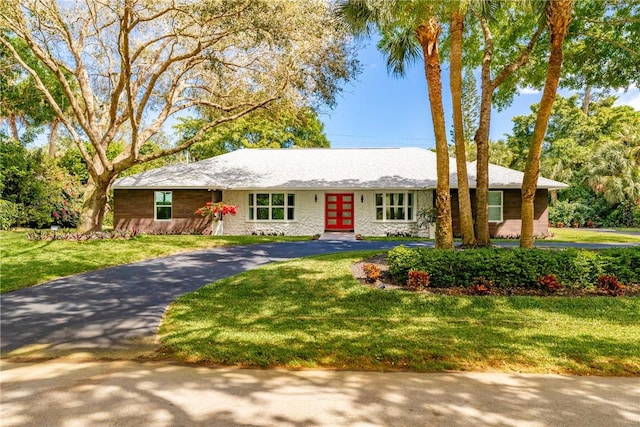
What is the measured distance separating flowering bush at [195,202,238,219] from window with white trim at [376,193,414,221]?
25.2 ft

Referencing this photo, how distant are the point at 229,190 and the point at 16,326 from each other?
535 inches

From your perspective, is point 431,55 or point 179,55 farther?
point 179,55

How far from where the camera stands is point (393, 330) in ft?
17.0

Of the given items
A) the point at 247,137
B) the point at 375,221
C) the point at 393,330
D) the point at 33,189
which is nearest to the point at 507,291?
the point at 393,330

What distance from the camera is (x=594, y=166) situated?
2730cm

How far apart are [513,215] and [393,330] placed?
15.5m

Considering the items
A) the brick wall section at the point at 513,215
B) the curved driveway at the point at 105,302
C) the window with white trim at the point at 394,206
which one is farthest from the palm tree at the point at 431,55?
the window with white trim at the point at 394,206

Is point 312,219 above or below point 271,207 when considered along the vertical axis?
below

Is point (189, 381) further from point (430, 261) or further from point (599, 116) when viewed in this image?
point (599, 116)

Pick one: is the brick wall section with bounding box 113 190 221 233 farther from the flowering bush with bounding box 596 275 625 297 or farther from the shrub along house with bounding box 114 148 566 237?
the flowering bush with bounding box 596 275 625 297

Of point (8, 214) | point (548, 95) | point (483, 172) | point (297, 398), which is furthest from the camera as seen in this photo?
point (8, 214)

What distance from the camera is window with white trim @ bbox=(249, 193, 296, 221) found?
61.8 feet

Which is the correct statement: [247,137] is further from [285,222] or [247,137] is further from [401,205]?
[401,205]

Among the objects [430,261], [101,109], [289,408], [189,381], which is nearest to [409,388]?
[289,408]
